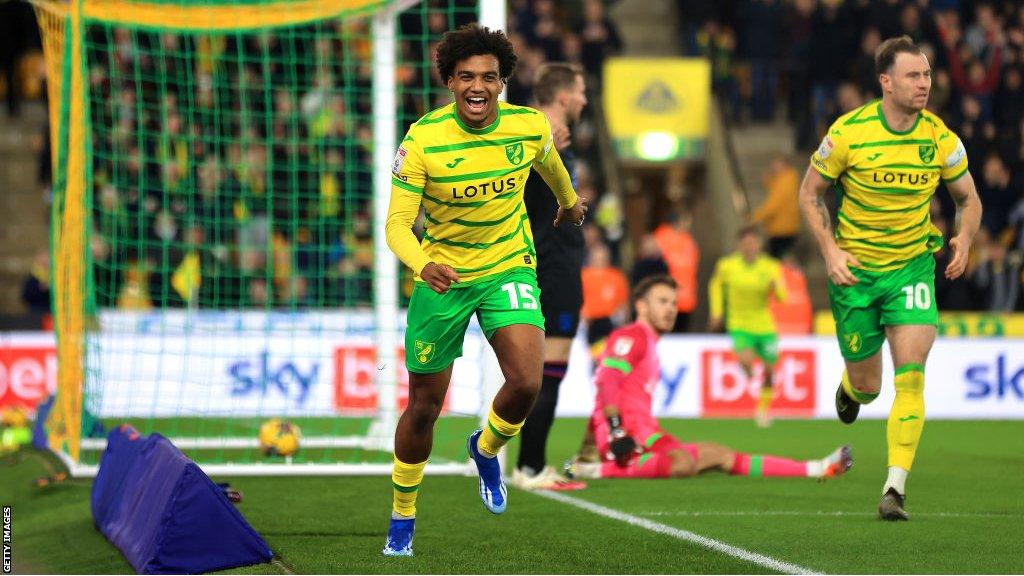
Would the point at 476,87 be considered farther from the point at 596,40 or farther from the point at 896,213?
the point at 596,40

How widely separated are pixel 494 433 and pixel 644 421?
3.34 m

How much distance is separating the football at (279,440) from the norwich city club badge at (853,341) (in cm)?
408

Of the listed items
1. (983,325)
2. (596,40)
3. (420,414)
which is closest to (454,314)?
(420,414)

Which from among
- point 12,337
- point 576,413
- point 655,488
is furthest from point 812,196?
point 12,337

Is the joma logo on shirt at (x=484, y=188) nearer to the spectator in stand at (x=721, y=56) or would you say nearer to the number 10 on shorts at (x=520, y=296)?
the number 10 on shorts at (x=520, y=296)

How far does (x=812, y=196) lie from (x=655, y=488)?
2167mm

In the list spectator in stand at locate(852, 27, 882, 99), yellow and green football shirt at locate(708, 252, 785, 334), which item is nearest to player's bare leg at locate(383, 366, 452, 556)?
yellow and green football shirt at locate(708, 252, 785, 334)

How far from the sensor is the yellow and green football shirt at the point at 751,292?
51.0 ft

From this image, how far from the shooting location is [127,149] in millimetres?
18688

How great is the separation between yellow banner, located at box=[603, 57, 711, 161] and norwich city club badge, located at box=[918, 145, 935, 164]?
14.2 m

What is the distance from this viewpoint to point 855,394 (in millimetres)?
8602

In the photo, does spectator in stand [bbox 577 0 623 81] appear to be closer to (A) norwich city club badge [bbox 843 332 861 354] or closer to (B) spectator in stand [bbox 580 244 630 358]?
(B) spectator in stand [bbox 580 244 630 358]

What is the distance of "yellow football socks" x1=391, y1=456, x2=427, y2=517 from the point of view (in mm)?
6477

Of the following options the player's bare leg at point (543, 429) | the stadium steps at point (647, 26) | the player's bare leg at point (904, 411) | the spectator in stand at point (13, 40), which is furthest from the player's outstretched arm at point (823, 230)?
the stadium steps at point (647, 26)
